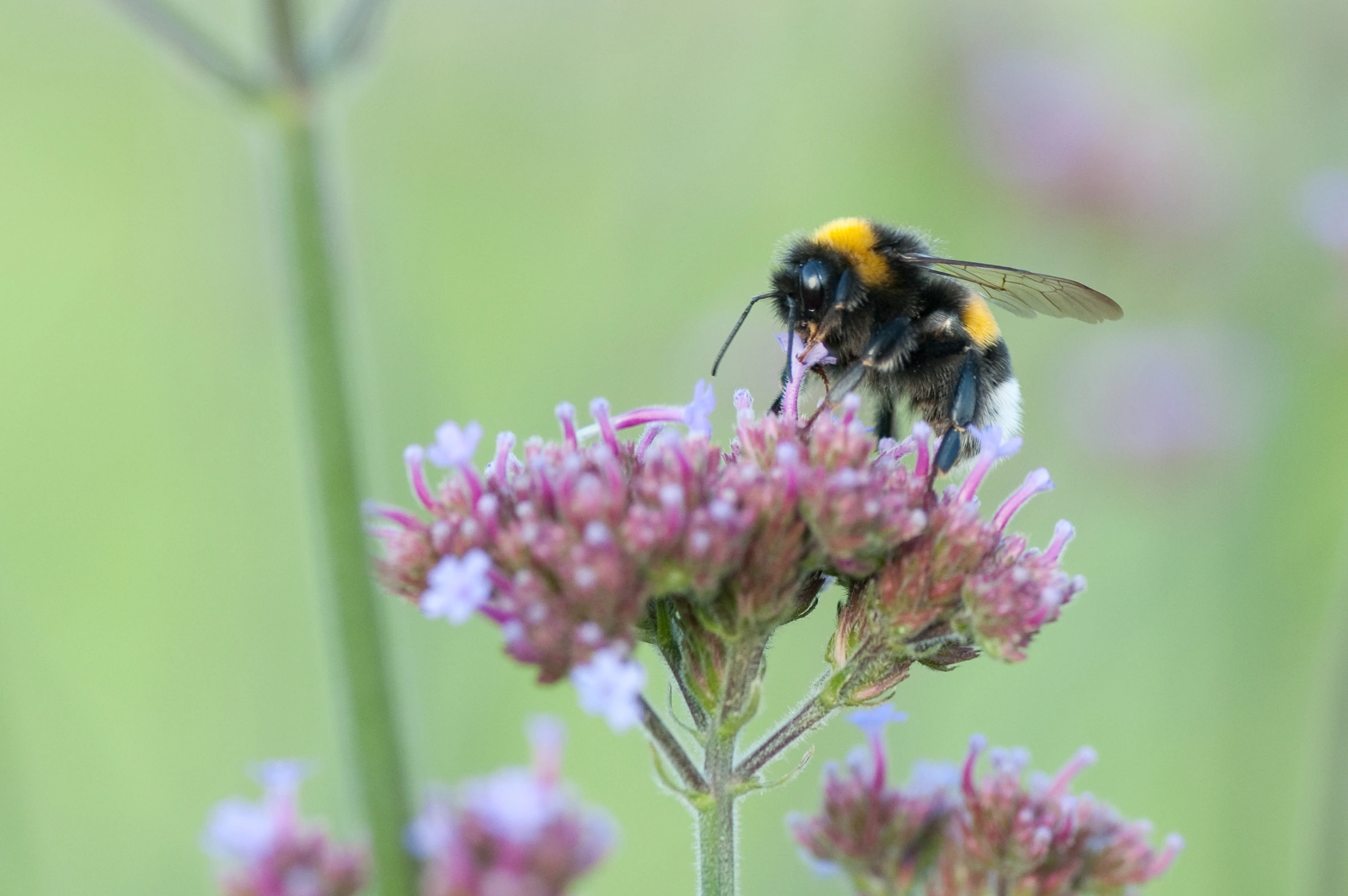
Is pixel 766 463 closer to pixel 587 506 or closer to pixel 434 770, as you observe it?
pixel 587 506

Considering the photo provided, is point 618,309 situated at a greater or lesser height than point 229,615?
greater

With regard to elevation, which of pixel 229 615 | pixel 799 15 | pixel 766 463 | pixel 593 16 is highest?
pixel 593 16

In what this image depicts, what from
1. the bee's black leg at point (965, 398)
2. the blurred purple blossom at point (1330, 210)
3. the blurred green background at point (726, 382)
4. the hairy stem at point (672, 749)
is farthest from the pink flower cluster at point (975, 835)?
the blurred purple blossom at point (1330, 210)

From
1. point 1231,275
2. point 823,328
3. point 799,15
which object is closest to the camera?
point 823,328

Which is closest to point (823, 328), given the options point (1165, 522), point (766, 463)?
point (766, 463)

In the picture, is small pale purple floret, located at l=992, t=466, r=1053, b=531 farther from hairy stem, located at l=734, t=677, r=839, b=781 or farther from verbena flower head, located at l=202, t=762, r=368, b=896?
verbena flower head, located at l=202, t=762, r=368, b=896

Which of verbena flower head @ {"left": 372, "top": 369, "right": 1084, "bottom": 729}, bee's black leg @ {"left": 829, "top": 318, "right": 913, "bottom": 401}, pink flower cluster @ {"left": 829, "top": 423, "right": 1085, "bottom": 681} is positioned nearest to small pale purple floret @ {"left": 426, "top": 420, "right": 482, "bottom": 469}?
verbena flower head @ {"left": 372, "top": 369, "right": 1084, "bottom": 729}

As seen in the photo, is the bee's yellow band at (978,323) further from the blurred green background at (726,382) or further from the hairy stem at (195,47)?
the hairy stem at (195,47)
